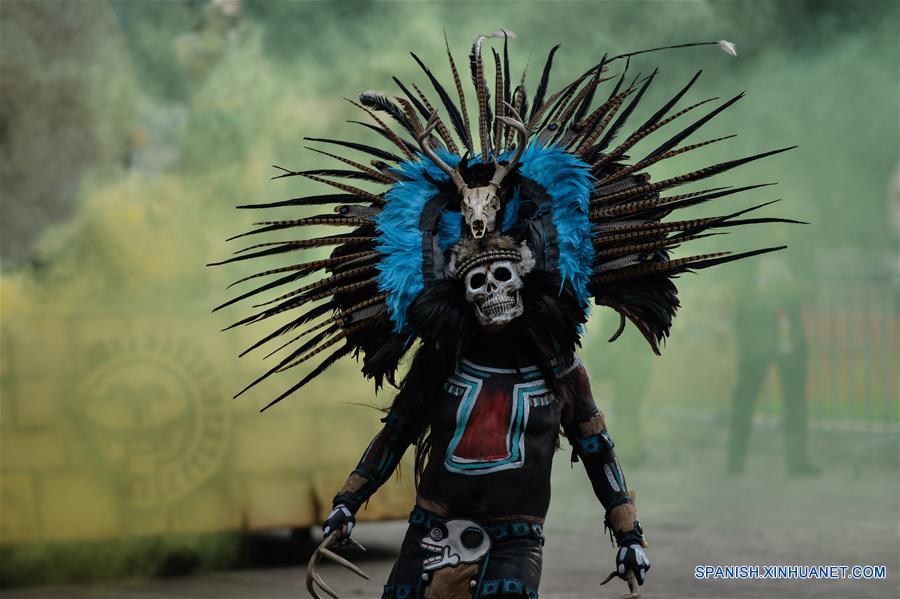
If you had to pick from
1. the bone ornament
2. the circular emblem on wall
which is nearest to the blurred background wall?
the circular emblem on wall

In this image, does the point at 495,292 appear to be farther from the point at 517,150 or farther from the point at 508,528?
the point at 508,528

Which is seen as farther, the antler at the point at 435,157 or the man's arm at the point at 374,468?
the man's arm at the point at 374,468

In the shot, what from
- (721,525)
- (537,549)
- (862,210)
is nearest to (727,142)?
(862,210)

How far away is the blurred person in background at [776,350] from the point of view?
12.1 meters

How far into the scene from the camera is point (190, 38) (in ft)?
36.1

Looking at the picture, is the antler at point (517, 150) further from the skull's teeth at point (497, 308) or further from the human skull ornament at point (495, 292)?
the skull's teeth at point (497, 308)

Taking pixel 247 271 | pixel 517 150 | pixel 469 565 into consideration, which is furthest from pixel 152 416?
pixel 517 150

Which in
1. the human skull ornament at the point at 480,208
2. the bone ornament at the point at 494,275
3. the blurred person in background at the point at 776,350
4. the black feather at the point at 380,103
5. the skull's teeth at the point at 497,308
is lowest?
the blurred person in background at the point at 776,350

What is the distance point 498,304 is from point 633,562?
3.01 feet

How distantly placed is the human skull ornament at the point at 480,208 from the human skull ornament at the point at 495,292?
117 millimetres

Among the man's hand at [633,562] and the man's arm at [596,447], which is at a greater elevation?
the man's arm at [596,447]

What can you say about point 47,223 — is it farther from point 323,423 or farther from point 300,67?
point 323,423

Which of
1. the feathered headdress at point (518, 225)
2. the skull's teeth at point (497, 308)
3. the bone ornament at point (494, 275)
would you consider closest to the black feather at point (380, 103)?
the feathered headdress at point (518, 225)

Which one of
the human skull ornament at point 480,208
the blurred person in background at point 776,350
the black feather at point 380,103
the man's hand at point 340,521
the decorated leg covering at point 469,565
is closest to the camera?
the decorated leg covering at point 469,565
